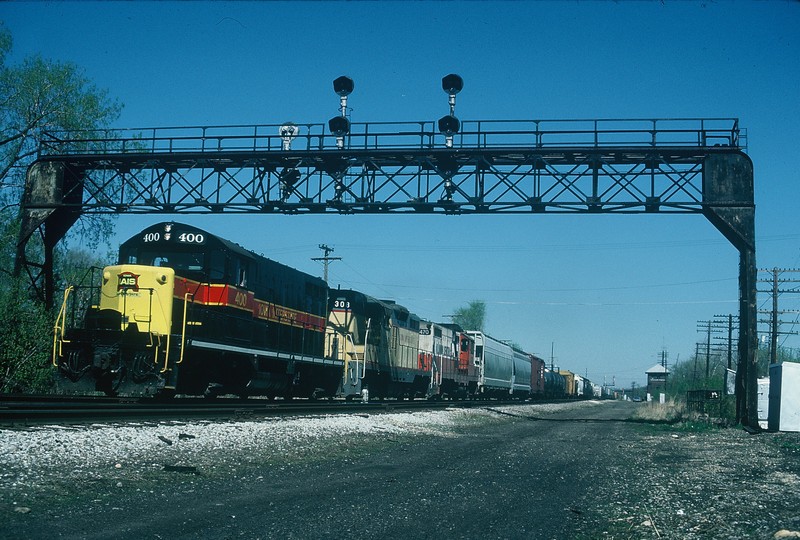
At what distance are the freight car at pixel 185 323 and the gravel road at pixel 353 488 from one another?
3.54 meters

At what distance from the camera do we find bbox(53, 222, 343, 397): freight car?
618 inches

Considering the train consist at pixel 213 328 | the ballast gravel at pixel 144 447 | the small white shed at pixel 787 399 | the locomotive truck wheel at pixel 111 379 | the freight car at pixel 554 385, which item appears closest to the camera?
the ballast gravel at pixel 144 447

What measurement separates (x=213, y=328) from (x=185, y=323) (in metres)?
1.74

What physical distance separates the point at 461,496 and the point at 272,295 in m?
13.7

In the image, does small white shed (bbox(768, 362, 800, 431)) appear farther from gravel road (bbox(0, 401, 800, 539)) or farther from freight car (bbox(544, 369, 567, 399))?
freight car (bbox(544, 369, 567, 399))

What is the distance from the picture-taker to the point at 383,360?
96.6 feet

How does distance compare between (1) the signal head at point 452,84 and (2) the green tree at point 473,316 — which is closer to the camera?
(1) the signal head at point 452,84

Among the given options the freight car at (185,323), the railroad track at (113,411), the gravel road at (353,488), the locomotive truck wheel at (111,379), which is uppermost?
the freight car at (185,323)

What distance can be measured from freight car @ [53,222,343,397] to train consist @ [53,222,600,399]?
0.02 m

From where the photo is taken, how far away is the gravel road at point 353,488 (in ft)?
21.5

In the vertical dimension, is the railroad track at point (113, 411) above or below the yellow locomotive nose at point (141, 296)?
below

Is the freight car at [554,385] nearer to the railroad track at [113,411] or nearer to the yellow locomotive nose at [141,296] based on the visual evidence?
the railroad track at [113,411]

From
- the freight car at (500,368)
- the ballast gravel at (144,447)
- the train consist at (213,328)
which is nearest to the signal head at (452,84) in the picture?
the train consist at (213,328)

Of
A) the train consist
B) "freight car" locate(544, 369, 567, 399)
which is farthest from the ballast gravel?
"freight car" locate(544, 369, 567, 399)
